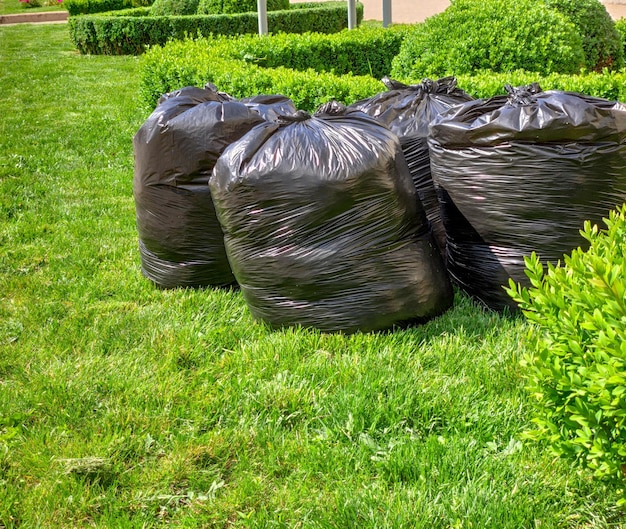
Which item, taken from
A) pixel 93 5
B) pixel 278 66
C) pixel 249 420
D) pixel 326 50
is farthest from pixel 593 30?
pixel 93 5

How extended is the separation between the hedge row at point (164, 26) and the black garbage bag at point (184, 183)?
380 inches

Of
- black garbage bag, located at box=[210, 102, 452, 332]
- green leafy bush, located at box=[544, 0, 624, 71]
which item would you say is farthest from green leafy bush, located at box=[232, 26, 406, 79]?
black garbage bag, located at box=[210, 102, 452, 332]

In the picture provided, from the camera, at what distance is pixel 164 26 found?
13.2m

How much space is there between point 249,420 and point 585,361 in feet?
4.23

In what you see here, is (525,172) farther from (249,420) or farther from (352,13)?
(352,13)

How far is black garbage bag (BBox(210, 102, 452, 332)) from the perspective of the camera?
2.88 m

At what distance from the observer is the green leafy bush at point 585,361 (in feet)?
5.23

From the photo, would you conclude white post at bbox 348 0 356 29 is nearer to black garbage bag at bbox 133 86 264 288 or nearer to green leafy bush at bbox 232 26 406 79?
green leafy bush at bbox 232 26 406 79

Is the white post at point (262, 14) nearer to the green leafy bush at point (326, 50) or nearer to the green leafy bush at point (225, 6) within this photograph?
the green leafy bush at point (326, 50)

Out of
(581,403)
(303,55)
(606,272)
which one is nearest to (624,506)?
(581,403)

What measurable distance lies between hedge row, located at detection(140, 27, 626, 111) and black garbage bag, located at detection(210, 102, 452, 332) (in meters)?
Answer: 1.77

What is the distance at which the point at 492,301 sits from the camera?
322 cm

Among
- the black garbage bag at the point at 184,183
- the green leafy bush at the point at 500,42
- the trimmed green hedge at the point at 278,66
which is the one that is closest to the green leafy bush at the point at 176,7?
the trimmed green hedge at the point at 278,66

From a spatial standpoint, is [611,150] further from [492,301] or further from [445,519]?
[445,519]
